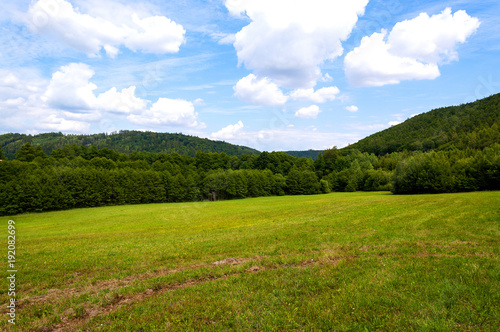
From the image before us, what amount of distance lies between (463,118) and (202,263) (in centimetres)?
16344

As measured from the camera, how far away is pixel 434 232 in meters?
15.1

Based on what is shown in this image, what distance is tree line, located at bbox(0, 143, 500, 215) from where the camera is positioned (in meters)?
60.9

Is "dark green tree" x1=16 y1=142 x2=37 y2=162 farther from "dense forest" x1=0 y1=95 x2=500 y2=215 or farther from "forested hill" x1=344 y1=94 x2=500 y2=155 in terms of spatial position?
"forested hill" x1=344 y1=94 x2=500 y2=155

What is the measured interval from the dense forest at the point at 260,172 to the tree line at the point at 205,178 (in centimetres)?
20

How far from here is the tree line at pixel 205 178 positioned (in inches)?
2398

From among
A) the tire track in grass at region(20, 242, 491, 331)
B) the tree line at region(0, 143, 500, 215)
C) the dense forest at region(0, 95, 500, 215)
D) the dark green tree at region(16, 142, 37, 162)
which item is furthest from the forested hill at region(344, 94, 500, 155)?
the dark green tree at region(16, 142, 37, 162)

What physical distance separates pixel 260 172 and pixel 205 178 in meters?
23.7

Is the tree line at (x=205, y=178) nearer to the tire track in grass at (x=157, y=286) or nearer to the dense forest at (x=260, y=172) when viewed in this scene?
the dense forest at (x=260, y=172)

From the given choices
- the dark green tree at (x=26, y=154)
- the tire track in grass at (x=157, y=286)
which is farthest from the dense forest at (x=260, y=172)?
the tire track in grass at (x=157, y=286)

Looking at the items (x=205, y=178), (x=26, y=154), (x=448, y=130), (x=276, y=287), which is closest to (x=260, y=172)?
(x=205, y=178)

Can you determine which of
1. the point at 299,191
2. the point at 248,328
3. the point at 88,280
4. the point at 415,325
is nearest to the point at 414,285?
the point at 415,325

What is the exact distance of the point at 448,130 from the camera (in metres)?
126

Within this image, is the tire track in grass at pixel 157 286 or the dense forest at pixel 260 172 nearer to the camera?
the tire track in grass at pixel 157 286

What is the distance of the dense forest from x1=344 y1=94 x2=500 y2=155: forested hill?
433 mm
